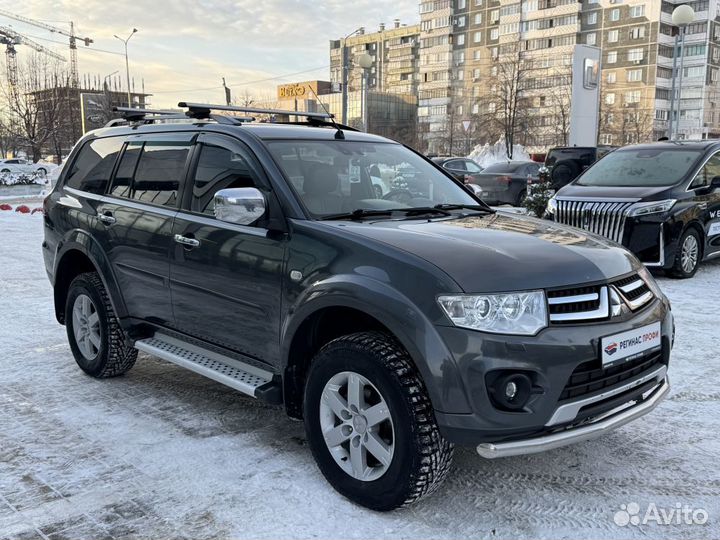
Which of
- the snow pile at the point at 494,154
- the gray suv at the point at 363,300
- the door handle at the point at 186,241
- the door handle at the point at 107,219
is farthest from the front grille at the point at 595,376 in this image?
the snow pile at the point at 494,154

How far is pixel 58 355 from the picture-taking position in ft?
18.5

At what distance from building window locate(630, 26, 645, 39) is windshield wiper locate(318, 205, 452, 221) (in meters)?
91.2

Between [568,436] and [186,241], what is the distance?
243 centimetres

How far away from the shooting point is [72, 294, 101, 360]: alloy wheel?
4973 mm

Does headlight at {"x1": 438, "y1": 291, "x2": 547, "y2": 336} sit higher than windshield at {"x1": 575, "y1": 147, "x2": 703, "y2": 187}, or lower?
lower

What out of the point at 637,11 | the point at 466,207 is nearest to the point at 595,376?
the point at 466,207

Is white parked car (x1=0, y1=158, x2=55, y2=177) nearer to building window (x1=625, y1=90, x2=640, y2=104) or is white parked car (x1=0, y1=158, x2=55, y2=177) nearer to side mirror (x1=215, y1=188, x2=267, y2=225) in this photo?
side mirror (x1=215, y1=188, x2=267, y2=225)

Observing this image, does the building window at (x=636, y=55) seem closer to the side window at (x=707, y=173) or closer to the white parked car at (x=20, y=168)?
the white parked car at (x=20, y=168)

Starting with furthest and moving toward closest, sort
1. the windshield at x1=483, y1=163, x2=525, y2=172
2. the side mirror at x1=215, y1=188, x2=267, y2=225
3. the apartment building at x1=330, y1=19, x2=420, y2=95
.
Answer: the apartment building at x1=330, y1=19, x2=420, y2=95, the windshield at x1=483, y1=163, x2=525, y2=172, the side mirror at x1=215, y1=188, x2=267, y2=225

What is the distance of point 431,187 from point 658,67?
9062cm

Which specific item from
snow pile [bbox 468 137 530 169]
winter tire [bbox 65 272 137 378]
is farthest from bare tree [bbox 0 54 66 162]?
winter tire [bbox 65 272 137 378]

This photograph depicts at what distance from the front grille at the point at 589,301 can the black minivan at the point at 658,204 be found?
568cm

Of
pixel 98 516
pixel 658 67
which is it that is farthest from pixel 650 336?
pixel 658 67

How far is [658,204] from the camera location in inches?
332
